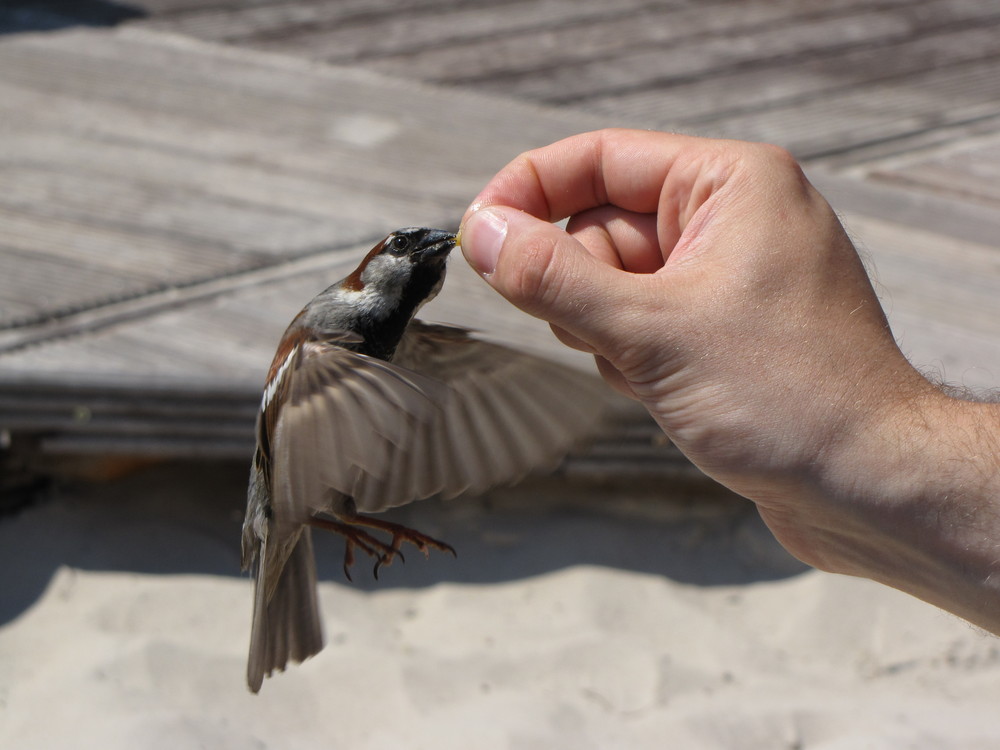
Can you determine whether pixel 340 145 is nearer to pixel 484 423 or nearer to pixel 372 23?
pixel 372 23

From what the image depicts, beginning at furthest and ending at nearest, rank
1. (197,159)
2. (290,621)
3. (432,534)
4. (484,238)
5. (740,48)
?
(740,48) → (197,159) → (432,534) → (290,621) → (484,238)

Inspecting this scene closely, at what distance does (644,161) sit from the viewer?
1938mm

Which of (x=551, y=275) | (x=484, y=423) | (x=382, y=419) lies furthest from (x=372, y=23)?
(x=382, y=419)

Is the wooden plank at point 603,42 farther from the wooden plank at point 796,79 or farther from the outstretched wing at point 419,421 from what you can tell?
the outstretched wing at point 419,421

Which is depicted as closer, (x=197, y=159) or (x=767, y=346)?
(x=767, y=346)

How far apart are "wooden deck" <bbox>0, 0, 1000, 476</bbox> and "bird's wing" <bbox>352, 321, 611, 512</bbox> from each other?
1006 millimetres

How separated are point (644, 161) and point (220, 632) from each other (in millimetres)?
1572

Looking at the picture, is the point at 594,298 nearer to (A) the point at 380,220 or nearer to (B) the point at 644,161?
(B) the point at 644,161

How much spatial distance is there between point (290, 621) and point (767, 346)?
944 mm

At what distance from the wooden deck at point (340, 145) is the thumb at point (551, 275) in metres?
1.25

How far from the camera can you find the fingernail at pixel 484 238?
1703 mm

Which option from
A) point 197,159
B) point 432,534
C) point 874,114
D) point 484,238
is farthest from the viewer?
point 874,114

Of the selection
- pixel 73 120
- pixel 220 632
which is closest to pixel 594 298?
pixel 220 632

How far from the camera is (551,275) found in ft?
5.35
